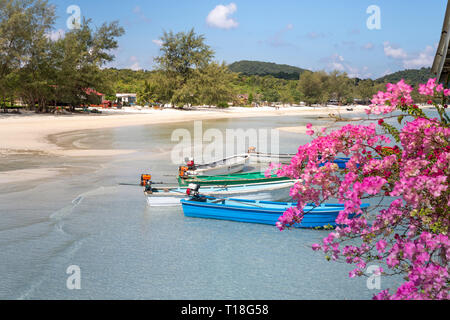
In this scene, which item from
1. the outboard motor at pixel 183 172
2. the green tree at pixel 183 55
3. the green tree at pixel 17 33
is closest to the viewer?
the outboard motor at pixel 183 172

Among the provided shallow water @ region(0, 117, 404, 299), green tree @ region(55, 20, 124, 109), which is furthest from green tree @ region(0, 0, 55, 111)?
shallow water @ region(0, 117, 404, 299)

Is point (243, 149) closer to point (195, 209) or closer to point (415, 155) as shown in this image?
point (195, 209)

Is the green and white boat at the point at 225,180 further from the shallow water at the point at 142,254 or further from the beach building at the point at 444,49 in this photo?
the beach building at the point at 444,49

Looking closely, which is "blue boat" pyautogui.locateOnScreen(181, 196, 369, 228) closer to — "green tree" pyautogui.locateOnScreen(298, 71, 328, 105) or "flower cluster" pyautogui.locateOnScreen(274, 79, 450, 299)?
"flower cluster" pyautogui.locateOnScreen(274, 79, 450, 299)

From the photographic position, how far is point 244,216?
1195 cm

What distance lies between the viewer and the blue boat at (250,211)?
1103 centimetres

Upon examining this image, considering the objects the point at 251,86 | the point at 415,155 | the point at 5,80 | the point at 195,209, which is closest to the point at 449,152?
the point at 415,155

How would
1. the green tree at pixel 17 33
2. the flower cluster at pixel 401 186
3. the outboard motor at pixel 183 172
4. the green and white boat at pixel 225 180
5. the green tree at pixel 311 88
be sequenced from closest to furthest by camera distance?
the flower cluster at pixel 401 186 → the green and white boat at pixel 225 180 → the outboard motor at pixel 183 172 → the green tree at pixel 17 33 → the green tree at pixel 311 88

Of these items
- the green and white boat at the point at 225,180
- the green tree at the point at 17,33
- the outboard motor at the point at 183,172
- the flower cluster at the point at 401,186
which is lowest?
the green and white boat at the point at 225,180

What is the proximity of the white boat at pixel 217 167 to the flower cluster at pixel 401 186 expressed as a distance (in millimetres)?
11851

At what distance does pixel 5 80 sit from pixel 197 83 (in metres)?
40.2

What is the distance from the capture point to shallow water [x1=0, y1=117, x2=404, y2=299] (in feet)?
26.8

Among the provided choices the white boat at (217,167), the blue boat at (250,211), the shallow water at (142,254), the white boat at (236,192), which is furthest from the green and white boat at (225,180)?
the blue boat at (250,211)

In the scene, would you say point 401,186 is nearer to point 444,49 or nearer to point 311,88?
point 444,49
